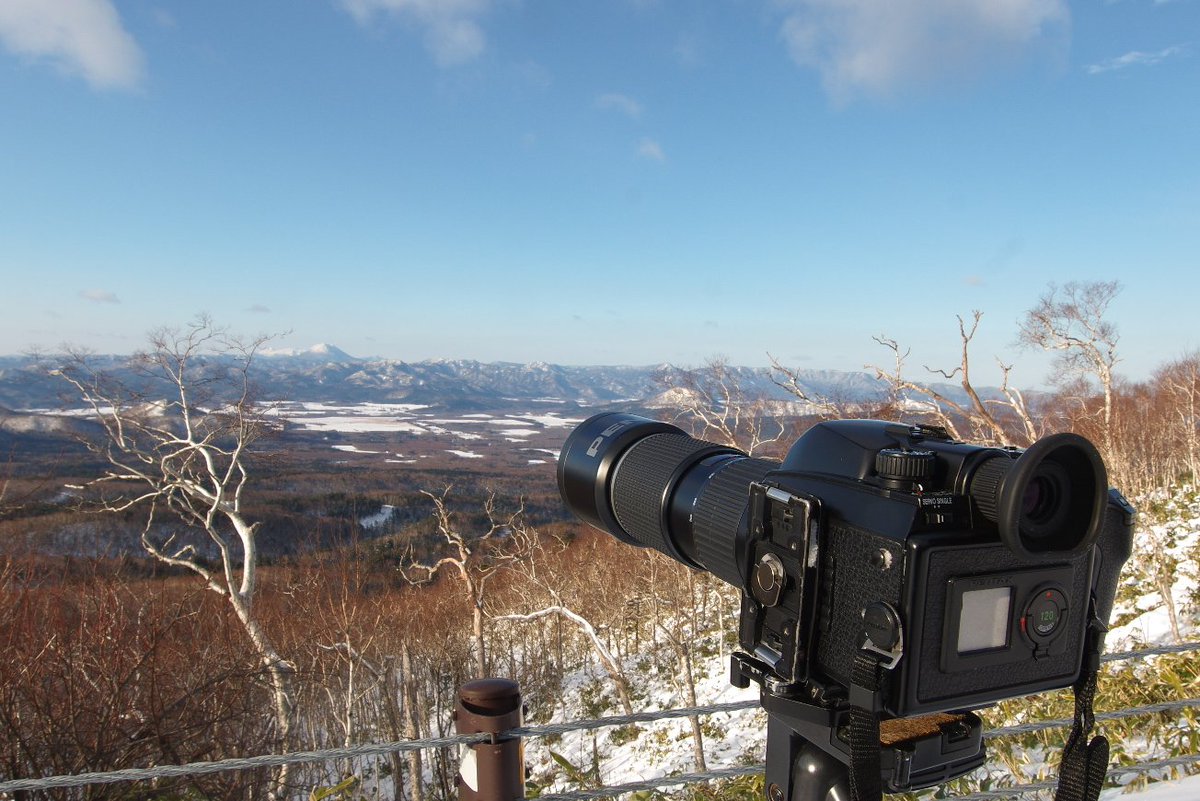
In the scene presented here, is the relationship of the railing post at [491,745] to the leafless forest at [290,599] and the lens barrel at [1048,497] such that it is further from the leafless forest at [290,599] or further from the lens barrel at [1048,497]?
the leafless forest at [290,599]

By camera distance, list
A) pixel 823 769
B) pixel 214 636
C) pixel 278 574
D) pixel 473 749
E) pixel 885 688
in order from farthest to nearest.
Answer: pixel 278 574
pixel 214 636
pixel 473 749
pixel 823 769
pixel 885 688

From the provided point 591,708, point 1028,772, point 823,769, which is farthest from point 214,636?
point 823,769

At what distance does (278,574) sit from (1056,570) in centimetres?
1860

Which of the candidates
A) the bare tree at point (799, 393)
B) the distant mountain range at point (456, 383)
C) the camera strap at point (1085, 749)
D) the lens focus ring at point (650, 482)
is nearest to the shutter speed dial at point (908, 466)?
the camera strap at point (1085, 749)

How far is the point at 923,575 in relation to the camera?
0.73 m

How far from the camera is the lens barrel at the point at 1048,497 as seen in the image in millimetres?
708

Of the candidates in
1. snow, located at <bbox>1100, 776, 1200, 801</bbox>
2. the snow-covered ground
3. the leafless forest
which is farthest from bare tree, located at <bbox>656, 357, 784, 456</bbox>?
snow, located at <bbox>1100, 776, 1200, 801</bbox>

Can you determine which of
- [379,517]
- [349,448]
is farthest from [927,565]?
[349,448]

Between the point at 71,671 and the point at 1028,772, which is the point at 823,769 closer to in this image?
the point at 1028,772

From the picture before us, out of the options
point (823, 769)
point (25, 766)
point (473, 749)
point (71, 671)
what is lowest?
point (25, 766)

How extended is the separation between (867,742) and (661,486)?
760 millimetres

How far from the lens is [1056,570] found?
0.78 metres

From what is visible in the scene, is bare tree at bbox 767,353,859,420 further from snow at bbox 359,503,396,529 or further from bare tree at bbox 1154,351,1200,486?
snow at bbox 359,503,396,529

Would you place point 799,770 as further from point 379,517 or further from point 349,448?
point 349,448
